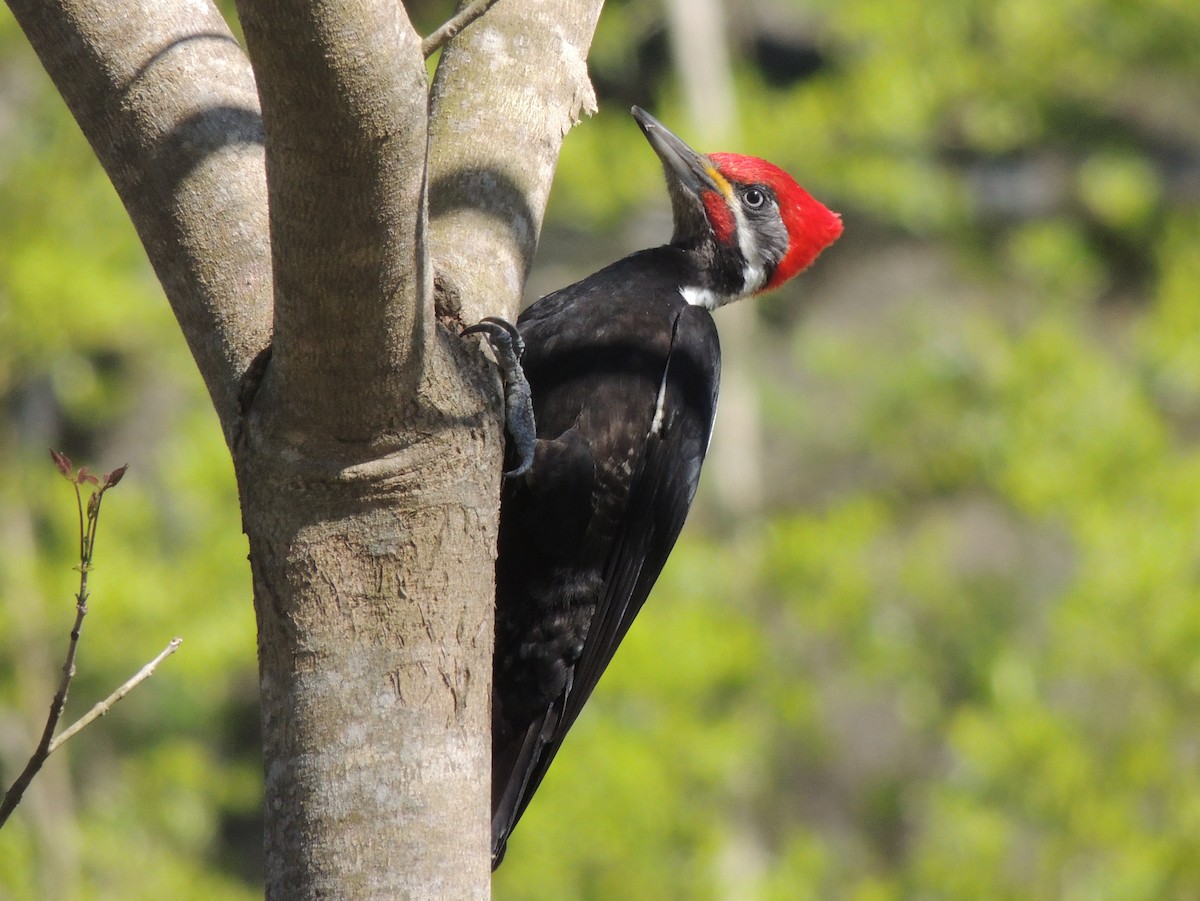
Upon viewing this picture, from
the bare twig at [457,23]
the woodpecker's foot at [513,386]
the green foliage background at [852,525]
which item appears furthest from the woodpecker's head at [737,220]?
the green foliage background at [852,525]

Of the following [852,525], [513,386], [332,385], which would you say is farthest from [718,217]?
[852,525]

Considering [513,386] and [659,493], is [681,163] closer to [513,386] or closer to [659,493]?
[659,493]

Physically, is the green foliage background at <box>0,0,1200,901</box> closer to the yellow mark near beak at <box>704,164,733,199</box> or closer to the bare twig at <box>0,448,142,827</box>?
the yellow mark near beak at <box>704,164,733,199</box>

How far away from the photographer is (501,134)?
2.12m

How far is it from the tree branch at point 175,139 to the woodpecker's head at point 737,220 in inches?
77.9

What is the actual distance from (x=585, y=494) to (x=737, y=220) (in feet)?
3.78

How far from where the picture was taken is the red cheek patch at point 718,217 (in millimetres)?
3719

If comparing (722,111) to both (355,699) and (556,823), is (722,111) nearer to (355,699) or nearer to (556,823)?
(556,823)

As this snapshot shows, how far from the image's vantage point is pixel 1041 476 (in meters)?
6.82

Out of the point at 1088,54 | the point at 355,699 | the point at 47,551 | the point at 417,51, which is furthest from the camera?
the point at 1088,54

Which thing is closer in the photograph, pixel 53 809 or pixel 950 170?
pixel 53 809

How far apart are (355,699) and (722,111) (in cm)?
795

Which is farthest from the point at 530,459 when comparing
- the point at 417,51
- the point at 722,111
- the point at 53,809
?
the point at 722,111

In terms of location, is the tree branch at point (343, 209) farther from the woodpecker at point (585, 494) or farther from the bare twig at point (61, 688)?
the woodpecker at point (585, 494)
